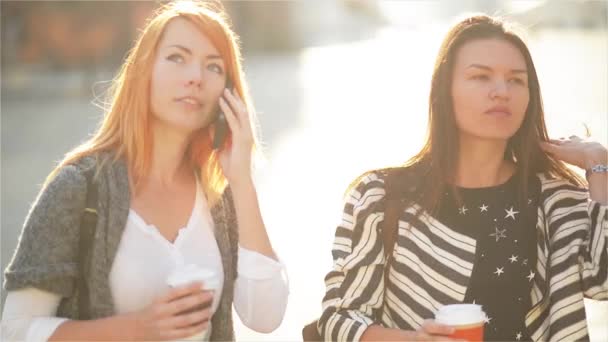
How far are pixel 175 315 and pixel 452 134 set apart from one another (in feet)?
4.24

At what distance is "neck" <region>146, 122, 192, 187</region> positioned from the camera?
381 cm

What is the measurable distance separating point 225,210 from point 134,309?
52cm

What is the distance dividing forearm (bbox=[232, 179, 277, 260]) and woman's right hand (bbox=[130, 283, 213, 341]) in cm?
42

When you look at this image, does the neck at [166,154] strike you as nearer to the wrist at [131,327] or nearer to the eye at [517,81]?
the wrist at [131,327]

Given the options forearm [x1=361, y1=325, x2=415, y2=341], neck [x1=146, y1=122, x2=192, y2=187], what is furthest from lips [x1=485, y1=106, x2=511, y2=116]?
neck [x1=146, y1=122, x2=192, y2=187]

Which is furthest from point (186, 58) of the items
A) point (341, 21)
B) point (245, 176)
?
point (341, 21)

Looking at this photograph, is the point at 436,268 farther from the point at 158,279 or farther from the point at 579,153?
the point at 158,279

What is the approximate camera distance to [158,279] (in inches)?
138

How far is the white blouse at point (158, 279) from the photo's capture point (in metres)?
3.40

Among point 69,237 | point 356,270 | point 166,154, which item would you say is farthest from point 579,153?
point 69,237

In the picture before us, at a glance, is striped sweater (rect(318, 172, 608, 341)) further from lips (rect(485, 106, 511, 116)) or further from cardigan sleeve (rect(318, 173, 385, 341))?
lips (rect(485, 106, 511, 116))

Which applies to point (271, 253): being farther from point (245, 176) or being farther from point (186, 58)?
point (186, 58)

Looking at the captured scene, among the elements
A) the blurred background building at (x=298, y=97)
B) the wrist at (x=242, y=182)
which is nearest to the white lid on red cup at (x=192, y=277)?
the wrist at (x=242, y=182)

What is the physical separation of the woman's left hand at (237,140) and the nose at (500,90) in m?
0.89
